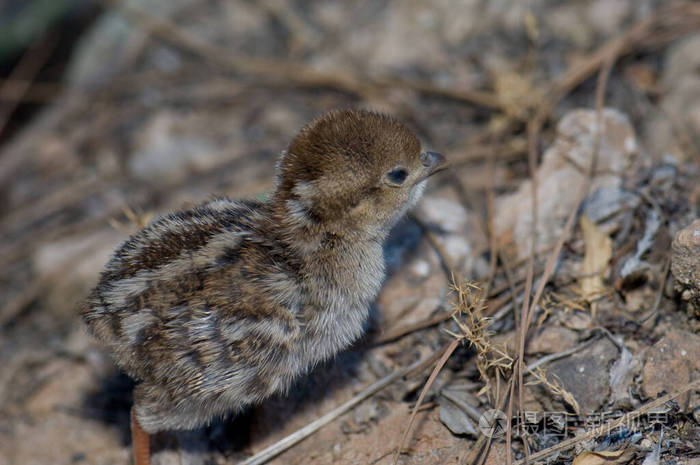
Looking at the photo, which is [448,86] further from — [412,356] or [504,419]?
[504,419]

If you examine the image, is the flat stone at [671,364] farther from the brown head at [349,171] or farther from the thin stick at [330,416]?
the brown head at [349,171]

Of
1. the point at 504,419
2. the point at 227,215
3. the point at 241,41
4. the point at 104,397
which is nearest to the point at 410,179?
the point at 227,215

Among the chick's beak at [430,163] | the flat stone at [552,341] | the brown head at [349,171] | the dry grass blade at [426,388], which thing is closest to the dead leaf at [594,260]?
the flat stone at [552,341]

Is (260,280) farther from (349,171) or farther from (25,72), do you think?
(25,72)

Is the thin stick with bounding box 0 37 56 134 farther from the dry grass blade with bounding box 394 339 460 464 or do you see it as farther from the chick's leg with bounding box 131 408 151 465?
the dry grass blade with bounding box 394 339 460 464

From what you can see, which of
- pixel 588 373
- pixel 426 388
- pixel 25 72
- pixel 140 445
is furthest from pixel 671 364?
pixel 25 72

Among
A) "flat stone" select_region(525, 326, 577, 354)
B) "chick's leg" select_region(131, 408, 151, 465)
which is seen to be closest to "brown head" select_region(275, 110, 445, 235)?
"flat stone" select_region(525, 326, 577, 354)
